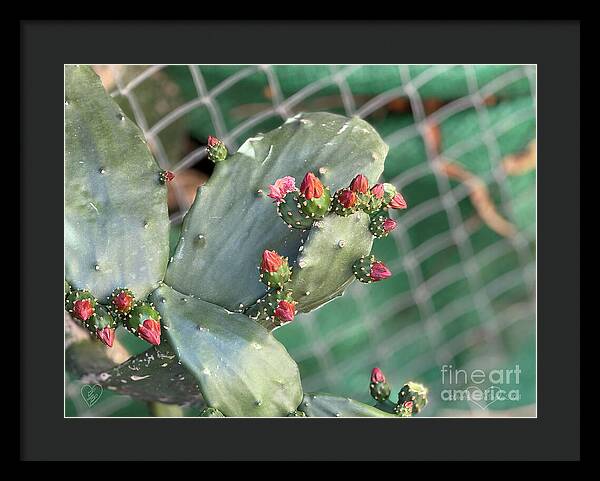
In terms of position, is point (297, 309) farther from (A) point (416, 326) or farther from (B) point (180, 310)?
(A) point (416, 326)

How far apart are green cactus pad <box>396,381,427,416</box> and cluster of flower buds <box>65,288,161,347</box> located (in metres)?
0.44

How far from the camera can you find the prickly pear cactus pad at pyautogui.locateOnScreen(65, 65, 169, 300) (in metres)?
1.41

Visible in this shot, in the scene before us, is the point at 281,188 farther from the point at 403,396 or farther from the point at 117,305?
the point at 403,396

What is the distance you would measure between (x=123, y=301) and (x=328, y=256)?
304 mm

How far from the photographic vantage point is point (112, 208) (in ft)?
4.66

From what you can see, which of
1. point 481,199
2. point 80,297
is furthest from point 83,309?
point 481,199

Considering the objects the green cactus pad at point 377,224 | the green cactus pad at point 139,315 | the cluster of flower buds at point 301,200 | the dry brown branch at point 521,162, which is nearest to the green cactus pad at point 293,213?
the cluster of flower buds at point 301,200

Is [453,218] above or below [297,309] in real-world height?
above

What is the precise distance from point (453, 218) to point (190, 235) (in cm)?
78

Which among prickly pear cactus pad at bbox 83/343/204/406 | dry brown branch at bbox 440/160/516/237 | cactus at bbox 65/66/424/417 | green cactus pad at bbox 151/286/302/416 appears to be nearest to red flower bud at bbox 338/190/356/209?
cactus at bbox 65/66/424/417
